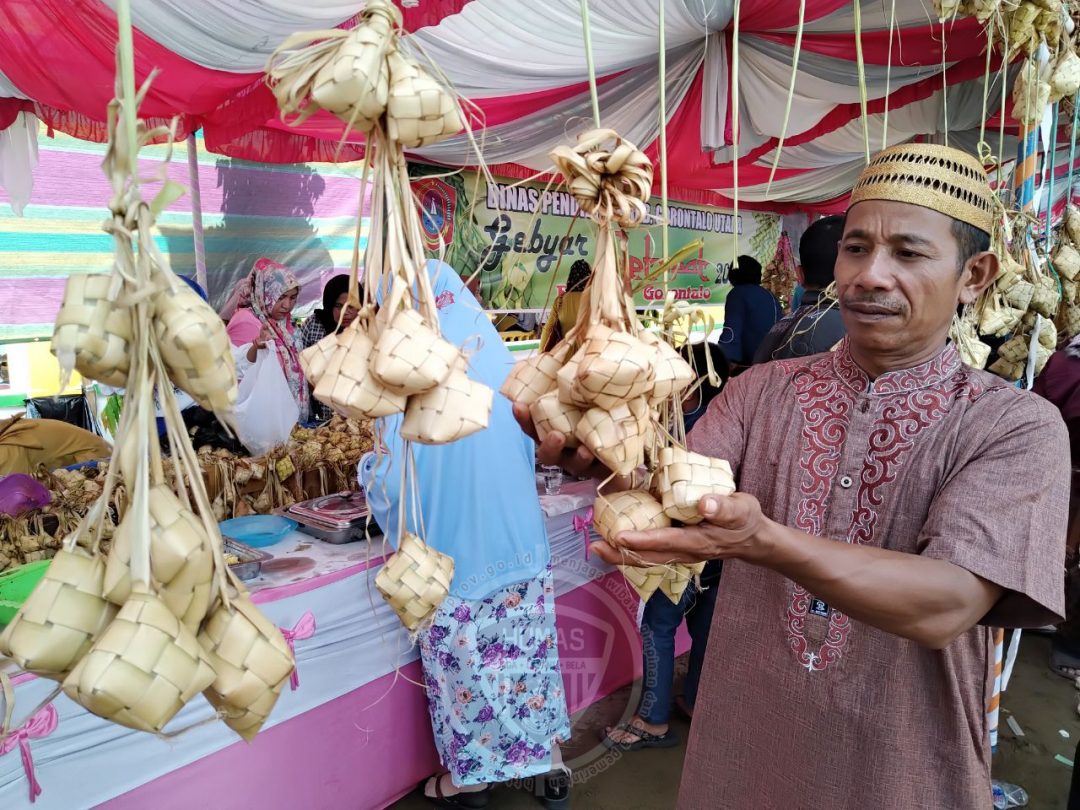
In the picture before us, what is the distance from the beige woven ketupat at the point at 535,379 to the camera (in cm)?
76

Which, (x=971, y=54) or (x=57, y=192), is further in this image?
(x=57, y=192)

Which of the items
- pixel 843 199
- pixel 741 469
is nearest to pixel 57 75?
pixel 741 469

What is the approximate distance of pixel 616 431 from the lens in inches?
26.1

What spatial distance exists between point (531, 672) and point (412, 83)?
1.76 m

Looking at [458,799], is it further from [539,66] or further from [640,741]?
[539,66]

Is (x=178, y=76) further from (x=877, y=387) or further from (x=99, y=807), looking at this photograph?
(x=877, y=387)

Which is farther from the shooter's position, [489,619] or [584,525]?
[584,525]

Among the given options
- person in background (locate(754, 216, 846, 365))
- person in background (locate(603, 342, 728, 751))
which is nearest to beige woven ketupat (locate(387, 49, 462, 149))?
person in background (locate(754, 216, 846, 365))

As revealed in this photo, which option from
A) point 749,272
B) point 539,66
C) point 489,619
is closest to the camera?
point 489,619

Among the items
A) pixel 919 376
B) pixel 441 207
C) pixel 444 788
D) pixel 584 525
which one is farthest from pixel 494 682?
pixel 441 207

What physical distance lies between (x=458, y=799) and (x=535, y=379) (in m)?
1.83

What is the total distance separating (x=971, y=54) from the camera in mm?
2922

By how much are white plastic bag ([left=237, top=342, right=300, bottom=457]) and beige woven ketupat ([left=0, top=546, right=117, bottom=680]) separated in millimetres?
2112

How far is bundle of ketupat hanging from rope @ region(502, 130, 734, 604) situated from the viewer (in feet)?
2.08
